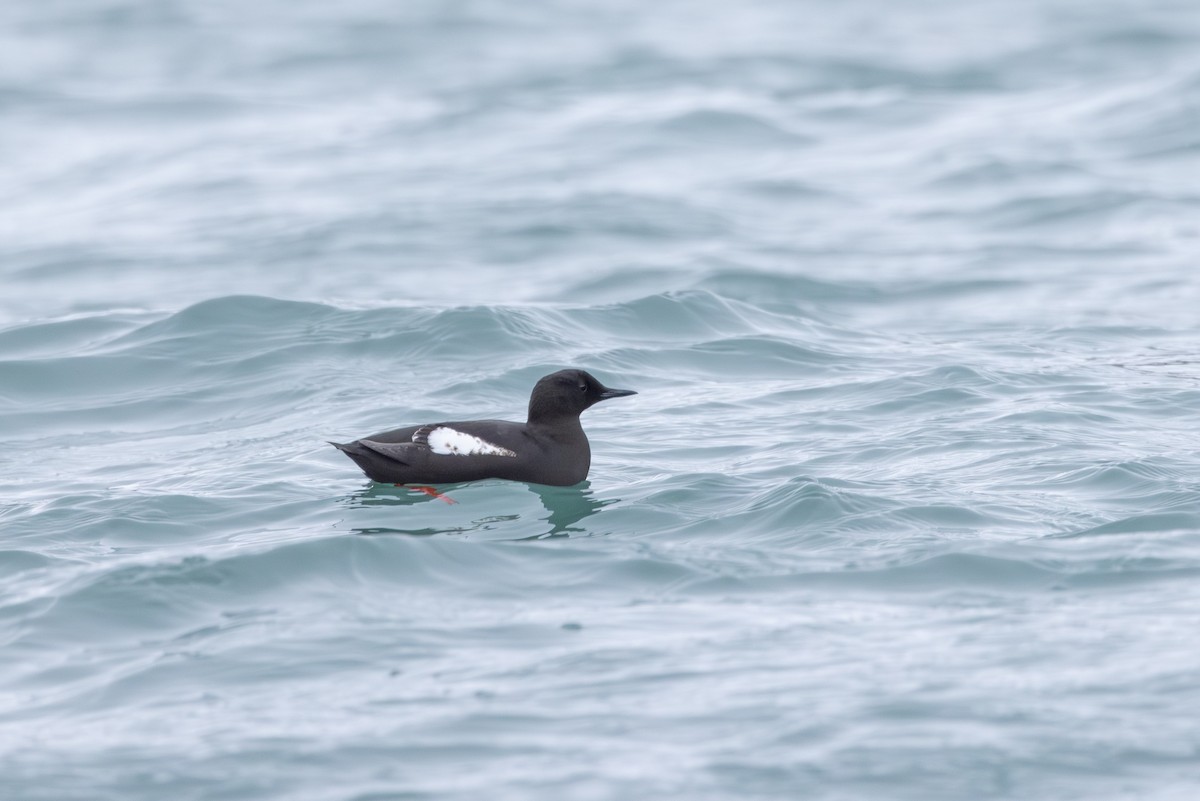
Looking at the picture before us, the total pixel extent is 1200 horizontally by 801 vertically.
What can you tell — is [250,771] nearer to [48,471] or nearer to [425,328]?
[48,471]

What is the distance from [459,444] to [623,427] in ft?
6.71

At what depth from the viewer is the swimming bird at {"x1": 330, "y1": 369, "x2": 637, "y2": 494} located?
26.9 feet

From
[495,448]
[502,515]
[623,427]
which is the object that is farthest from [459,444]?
[623,427]

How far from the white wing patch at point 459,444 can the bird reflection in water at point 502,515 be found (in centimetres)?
22

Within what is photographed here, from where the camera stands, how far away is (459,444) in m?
8.22

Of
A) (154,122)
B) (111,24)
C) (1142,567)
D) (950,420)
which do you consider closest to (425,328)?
(950,420)

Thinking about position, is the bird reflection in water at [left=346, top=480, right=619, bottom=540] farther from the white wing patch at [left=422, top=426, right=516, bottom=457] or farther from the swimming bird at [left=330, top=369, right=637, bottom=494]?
the white wing patch at [left=422, top=426, right=516, bottom=457]

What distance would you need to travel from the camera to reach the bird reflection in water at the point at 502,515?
761 cm

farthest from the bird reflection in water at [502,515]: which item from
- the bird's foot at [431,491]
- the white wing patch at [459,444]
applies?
the white wing patch at [459,444]

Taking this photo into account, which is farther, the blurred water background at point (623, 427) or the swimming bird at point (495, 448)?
the swimming bird at point (495, 448)

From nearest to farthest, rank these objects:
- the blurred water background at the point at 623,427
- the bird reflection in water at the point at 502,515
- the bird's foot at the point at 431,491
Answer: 1. the blurred water background at the point at 623,427
2. the bird reflection in water at the point at 502,515
3. the bird's foot at the point at 431,491

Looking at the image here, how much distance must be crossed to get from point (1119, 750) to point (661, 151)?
15183mm

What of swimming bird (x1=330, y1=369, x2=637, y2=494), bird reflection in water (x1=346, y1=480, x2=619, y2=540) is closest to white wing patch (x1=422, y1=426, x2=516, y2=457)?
swimming bird (x1=330, y1=369, x2=637, y2=494)

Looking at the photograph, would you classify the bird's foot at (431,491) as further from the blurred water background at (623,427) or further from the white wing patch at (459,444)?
the white wing patch at (459,444)
